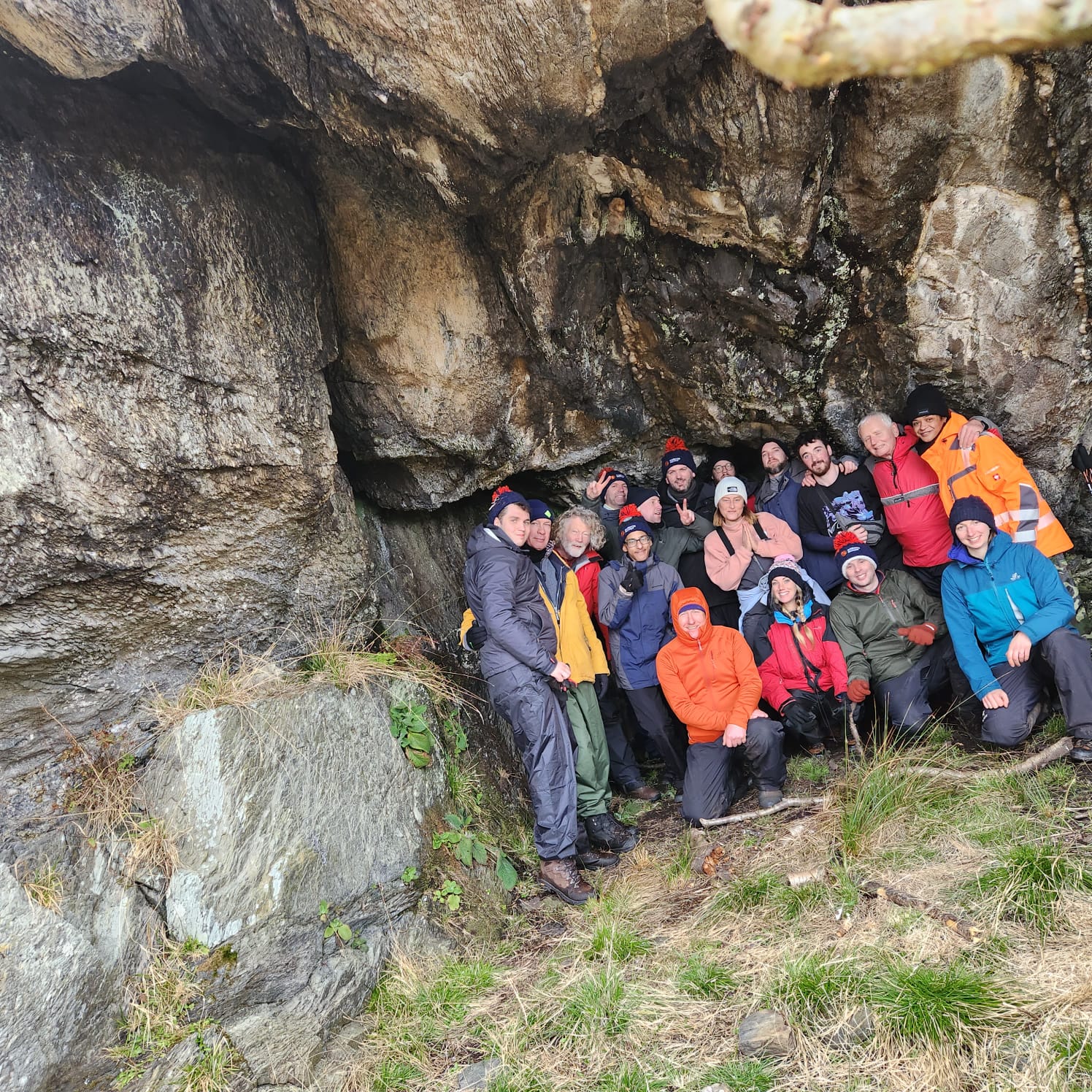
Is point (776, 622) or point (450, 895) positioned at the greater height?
point (776, 622)

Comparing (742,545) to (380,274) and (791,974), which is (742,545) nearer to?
(791,974)

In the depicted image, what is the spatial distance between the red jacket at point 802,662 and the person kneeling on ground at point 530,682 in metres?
1.93

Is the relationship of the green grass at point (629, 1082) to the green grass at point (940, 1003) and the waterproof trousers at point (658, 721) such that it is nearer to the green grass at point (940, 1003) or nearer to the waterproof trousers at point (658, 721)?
the green grass at point (940, 1003)

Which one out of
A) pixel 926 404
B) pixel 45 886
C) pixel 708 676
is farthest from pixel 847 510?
pixel 45 886

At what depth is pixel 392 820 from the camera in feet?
17.8

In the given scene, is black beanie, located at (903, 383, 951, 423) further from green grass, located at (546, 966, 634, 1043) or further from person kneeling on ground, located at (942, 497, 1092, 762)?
green grass, located at (546, 966, 634, 1043)

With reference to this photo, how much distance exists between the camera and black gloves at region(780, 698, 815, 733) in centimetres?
625

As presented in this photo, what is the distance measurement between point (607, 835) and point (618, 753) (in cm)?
118

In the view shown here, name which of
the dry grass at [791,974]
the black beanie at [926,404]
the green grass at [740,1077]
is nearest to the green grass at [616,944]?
the dry grass at [791,974]

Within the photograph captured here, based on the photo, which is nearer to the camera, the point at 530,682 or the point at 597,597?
the point at 530,682

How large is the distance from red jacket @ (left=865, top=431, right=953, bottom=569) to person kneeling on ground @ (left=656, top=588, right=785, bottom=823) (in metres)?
1.81

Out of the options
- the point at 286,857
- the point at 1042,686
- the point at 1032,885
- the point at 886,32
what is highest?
the point at 886,32

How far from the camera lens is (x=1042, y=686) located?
572 cm

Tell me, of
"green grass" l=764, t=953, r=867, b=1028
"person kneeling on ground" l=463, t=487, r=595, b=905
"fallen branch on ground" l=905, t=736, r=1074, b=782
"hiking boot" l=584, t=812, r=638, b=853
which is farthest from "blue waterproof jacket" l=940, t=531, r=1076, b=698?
"person kneeling on ground" l=463, t=487, r=595, b=905
